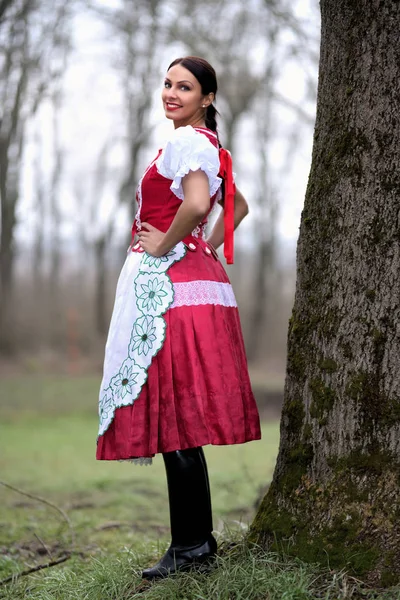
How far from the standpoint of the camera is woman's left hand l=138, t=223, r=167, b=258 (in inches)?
99.4

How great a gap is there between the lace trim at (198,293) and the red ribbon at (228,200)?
13 cm

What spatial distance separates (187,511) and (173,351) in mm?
561

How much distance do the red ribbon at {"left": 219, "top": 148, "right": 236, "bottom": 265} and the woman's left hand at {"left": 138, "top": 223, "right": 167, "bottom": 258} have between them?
0.25 m

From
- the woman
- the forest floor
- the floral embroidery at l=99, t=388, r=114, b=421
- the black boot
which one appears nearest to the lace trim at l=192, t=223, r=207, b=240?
the woman

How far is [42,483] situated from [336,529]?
15.6 ft

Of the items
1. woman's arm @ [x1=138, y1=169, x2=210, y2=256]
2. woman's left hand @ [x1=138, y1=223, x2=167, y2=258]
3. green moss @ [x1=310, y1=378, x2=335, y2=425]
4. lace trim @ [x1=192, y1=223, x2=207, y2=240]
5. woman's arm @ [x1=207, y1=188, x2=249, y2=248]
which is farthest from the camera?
woman's arm @ [x1=207, y1=188, x2=249, y2=248]

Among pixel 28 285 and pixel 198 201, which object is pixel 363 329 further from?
pixel 28 285

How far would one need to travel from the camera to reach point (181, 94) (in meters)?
2.61

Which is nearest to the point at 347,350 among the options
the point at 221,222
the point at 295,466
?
the point at 295,466

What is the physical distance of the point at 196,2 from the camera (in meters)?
12.6

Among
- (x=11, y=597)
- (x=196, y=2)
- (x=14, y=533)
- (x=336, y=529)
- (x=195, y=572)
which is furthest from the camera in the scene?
(x=196, y=2)

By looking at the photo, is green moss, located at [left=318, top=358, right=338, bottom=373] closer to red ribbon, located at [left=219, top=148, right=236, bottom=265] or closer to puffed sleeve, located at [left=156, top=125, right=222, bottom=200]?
red ribbon, located at [left=219, top=148, right=236, bottom=265]

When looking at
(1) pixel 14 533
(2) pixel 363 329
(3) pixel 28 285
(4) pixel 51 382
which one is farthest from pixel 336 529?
(3) pixel 28 285

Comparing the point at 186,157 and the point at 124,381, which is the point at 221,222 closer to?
the point at 186,157
